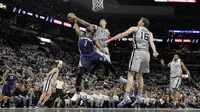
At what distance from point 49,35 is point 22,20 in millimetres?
3205

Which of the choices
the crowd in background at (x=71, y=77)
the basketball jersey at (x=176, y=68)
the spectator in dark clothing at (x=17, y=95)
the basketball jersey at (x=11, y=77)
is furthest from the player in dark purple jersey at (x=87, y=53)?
the spectator in dark clothing at (x=17, y=95)

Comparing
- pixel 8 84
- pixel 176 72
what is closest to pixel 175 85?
pixel 176 72

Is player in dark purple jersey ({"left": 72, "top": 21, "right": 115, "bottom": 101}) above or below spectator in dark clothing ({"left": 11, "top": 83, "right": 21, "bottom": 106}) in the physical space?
above

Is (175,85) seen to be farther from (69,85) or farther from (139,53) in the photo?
(69,85)

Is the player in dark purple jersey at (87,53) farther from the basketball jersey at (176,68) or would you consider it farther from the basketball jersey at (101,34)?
the basketball jersey at (176,68)

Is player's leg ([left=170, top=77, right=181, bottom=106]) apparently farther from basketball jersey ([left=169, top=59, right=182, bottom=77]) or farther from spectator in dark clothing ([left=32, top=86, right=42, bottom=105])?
spectator in dark clothing ([left=32, top=86, right=42, bottom=105])

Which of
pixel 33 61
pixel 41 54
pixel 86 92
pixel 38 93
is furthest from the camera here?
pixel 41 54

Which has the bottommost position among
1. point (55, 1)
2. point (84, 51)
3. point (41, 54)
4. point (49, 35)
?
point (84, 51)

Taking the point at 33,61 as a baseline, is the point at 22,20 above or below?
above

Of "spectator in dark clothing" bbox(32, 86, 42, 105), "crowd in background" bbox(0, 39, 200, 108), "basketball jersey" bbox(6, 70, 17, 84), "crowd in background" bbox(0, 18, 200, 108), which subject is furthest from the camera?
"spectator in dark clothing" bbox(32, 86, 42, 105)

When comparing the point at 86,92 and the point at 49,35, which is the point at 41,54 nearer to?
Answer: the point at 49,35

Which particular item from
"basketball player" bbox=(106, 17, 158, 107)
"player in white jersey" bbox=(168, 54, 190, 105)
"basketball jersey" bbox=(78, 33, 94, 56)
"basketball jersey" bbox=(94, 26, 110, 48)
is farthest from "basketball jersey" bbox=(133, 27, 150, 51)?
"player in white jersey" bbox=(168, 54, 190, 105)

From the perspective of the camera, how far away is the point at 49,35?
35.3 metres

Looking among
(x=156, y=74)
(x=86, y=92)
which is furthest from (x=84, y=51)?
(x=156, y=74)
